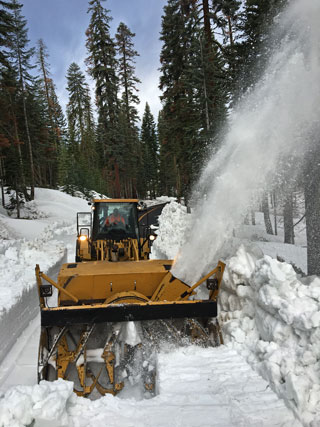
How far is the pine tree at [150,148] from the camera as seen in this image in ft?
199

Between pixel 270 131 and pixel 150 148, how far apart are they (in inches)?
2272

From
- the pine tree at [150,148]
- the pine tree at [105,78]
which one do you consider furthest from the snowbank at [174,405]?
the pine tree at [150,148]

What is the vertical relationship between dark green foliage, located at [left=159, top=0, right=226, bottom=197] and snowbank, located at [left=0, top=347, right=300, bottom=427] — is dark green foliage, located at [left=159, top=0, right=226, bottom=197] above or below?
above

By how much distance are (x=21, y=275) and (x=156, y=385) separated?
5.47 m

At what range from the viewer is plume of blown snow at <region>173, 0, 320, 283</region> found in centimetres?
541

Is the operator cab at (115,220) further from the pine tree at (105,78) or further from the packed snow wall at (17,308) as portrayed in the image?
the pine tree at (105,78)

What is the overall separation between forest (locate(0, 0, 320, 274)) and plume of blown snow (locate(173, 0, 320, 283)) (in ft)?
2.14

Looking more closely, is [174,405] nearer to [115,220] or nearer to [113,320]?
[113,320]

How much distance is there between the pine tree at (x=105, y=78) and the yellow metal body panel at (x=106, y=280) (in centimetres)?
2305

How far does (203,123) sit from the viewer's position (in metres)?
16.1

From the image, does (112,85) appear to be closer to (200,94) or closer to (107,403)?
(200,94)

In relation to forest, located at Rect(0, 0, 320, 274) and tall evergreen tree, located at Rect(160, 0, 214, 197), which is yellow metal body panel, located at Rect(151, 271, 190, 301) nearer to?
forest, located at Rect(0, 0, 320, 274)

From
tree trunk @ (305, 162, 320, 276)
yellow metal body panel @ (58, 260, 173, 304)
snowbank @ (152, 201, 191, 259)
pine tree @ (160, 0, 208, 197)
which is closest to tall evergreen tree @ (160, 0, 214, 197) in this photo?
pine tree @ (160, 0, 208, 197)

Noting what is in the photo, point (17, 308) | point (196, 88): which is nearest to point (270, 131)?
point (17, 308)
